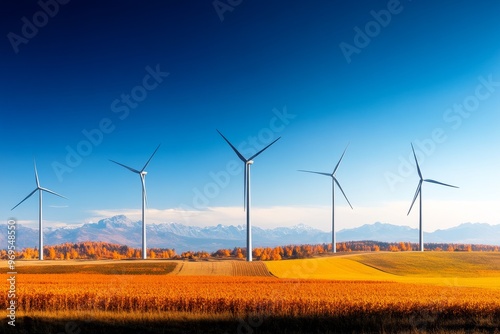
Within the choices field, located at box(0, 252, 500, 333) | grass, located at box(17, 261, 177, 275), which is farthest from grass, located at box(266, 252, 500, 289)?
field, located at box(0, 252, 500, 333)

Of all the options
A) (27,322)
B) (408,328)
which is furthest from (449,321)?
(27,322)

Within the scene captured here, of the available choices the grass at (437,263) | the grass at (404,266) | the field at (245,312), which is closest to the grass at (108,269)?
the grass at (404,266)

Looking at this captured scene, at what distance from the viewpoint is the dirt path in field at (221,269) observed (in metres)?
89.4

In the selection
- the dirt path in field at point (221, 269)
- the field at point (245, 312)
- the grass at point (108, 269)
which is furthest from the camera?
the grass at point (108, 269)

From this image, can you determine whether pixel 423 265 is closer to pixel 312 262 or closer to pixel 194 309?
pixel 312 262

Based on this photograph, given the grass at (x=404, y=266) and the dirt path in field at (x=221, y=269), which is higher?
the dirt path in field at (x=221, y=269)

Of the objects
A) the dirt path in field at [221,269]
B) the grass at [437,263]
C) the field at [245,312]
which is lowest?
the grass at [437,263]

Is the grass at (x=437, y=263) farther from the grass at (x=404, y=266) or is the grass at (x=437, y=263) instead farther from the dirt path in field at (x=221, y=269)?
the dirt path in field at (x=221, y=269)

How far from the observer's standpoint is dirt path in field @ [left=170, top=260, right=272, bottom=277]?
8938 centimetres

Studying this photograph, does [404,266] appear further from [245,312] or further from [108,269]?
[245,312]

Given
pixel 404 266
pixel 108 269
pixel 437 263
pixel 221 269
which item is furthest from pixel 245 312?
pixel 437 263

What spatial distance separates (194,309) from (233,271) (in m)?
56.1

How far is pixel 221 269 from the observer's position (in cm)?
9681

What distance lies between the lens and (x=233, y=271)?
93312mm
